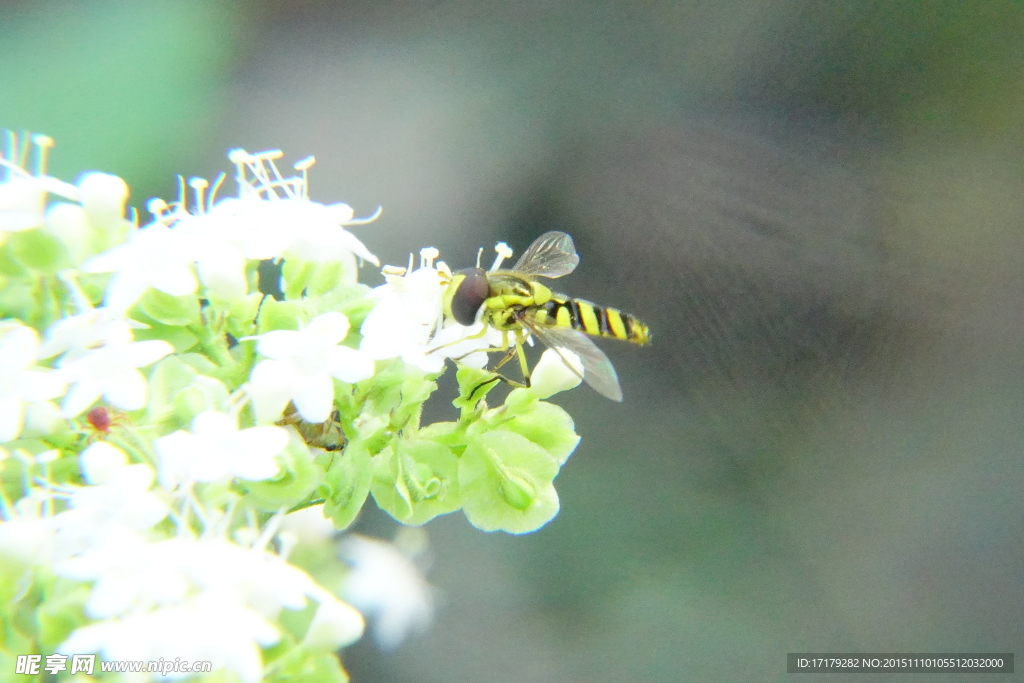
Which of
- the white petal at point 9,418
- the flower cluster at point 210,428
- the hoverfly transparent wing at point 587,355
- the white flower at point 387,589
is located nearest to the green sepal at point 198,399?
the flower cluster at point 210,428

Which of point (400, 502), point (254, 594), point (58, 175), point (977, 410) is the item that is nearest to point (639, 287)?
point (977, 410)

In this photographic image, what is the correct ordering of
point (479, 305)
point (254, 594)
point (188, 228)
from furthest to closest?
point (479, 305)
point (188, 228)
point (254, 594)

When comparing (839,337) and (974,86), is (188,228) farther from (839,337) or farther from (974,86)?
(974,86)

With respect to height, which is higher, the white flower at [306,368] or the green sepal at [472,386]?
the white flower at [306,368]

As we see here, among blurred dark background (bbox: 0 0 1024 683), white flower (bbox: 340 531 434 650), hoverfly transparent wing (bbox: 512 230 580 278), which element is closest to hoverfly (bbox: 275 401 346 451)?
hoverfly transparent wing (bbox: 512 230 580 278)

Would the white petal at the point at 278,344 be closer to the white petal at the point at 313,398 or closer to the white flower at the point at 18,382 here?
the white petal at the point at 313,398
